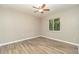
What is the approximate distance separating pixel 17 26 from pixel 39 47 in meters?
0.69

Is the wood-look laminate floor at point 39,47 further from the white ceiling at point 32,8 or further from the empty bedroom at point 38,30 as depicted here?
the white ceiling at point 32,8

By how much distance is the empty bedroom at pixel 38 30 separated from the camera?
208cm

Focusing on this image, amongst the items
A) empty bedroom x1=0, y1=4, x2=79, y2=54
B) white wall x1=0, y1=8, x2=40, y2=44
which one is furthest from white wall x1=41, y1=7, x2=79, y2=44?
white wall x1=0, y1=8, x2=40, y2=44

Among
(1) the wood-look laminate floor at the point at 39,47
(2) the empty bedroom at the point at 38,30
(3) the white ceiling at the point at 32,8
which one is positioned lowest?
(1) the wood-look laminate floor at the point at 39,47

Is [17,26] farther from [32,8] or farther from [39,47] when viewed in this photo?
[39,47]

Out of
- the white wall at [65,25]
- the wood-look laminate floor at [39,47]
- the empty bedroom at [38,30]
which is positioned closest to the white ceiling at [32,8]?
the empty bedroom at [38,30]

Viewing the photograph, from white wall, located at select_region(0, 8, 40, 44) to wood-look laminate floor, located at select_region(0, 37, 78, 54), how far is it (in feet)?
0.55

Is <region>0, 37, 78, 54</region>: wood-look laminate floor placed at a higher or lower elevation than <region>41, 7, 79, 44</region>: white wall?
lower

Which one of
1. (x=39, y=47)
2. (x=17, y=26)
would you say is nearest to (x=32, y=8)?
(x=17, y=26)

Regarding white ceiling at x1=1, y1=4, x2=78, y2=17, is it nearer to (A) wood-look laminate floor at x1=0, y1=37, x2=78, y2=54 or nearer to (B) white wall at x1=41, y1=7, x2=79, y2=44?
(B) white wall at x1=41, y1=7, x2=79, y2=44

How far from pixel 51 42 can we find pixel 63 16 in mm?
672

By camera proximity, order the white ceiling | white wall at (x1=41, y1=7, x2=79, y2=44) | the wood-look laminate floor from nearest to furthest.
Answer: the white ceiling, the wood-look laminate floor, white wall at (x1=41, y1=7, x2=79, y2=44)

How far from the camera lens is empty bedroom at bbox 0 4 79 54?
208 centimetres

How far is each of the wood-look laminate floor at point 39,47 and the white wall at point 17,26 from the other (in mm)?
169
